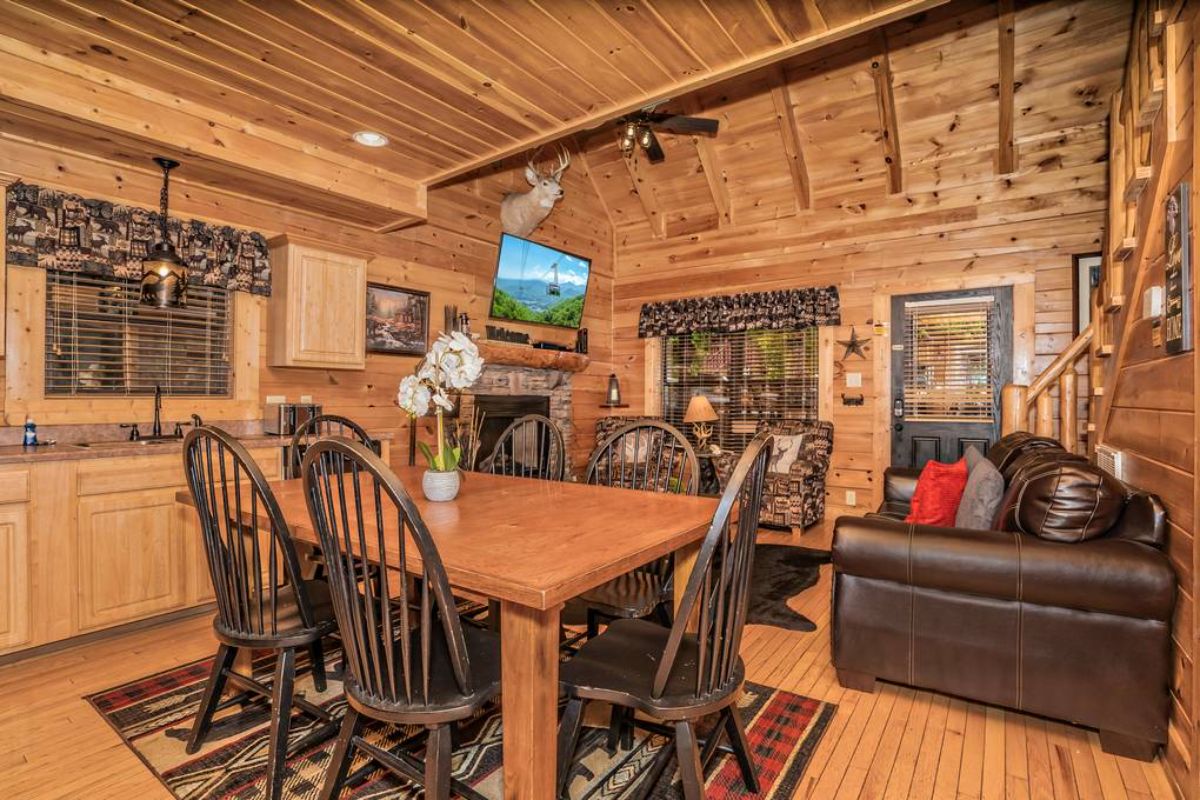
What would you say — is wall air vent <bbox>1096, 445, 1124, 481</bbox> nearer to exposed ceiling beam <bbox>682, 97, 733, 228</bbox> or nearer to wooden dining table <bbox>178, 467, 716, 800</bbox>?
wooden dining table <bbox>178, 467, 716, 800</bbox>

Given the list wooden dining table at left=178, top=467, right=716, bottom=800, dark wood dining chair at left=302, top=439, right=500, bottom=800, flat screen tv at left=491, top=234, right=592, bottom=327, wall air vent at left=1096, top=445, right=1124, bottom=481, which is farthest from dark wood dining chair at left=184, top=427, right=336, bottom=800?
flat screen tv at left=491, top=234, right=592, bottom=327

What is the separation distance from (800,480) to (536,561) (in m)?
4.07

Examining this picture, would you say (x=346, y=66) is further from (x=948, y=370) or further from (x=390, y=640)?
(x=948, y=370)

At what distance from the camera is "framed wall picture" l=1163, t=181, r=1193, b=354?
1851mm

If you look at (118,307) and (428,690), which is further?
(118,307)

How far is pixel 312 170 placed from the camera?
3.51 metres

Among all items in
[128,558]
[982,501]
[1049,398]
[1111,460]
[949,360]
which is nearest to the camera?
[982,501]

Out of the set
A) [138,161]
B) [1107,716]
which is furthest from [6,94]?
[1107,716]

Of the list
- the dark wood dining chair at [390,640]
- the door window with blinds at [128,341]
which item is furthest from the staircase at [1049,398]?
the door window with blinds at [128,341]

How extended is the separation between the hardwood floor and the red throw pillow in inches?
33.1

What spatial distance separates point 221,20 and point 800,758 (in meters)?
3.40

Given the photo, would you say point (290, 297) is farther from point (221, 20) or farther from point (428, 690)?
point (428, 690)

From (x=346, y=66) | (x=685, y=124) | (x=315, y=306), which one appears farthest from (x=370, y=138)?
(x=685, y=124)

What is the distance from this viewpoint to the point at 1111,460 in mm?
2660
